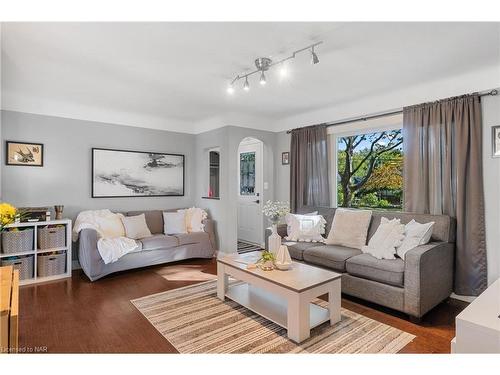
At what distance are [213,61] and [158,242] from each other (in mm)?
2593

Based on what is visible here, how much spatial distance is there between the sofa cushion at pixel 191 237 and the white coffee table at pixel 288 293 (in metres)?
1.51

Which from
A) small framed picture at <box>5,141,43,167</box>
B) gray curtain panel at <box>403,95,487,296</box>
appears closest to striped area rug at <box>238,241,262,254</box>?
gray curtain panel at <box>403,95,487,296</box>

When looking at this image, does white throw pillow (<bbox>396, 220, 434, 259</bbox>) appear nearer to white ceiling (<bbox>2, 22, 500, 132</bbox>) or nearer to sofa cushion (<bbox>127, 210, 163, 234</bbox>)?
white ceiling (<bbox>2, 22, 500, 132</bbox>)

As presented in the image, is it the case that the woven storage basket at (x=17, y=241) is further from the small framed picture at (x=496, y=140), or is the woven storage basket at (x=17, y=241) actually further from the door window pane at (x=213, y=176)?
the small framed picture at (x=496, y=140)

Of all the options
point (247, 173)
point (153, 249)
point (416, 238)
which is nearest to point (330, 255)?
point (416, 238)

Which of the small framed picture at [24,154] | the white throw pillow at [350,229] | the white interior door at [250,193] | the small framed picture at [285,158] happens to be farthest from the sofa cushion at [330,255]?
the small framed picture at [24,154]

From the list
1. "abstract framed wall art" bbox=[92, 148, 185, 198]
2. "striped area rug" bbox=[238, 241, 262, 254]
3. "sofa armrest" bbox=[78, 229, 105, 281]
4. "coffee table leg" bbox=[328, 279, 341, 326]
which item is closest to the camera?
"coffee table leg" bbox=[328, 279, 341, 326]

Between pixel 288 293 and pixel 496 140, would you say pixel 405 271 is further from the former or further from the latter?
pixel 496 140

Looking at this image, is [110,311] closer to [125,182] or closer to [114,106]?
[125,182]

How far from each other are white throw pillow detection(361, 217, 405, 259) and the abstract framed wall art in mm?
3345

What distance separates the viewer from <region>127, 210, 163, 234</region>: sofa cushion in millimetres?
4590

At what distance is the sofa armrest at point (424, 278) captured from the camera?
2463 mm

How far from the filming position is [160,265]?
4.31 metres
